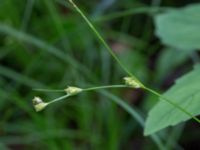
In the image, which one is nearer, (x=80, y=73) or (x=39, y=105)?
(x=39, y=105)

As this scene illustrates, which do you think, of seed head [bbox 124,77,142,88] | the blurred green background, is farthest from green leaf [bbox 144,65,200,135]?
the blurred green background

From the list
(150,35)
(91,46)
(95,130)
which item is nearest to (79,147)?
(95,130)

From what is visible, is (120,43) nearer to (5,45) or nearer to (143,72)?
(143,72)

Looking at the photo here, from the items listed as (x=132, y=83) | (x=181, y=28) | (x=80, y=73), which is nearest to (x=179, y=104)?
(x=132, y=83)

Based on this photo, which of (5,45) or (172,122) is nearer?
(172,122)

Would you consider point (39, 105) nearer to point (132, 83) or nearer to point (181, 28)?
point (132, 83)

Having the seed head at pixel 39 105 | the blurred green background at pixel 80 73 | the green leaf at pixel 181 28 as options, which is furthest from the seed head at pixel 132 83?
the blurred green background at pixel 80 73

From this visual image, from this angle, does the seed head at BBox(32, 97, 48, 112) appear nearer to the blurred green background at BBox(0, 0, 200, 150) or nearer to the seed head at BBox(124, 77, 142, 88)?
the seed head at BBox(124, 77, 142, 88)

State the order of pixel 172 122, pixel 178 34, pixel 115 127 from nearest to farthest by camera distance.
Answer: pixel 172 122
pixel 178 34
pixel 115 127
